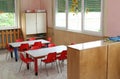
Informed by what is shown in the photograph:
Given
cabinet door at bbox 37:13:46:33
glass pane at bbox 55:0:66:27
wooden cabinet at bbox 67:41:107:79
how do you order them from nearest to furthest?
wooden cabinet at bbox 67:41:107:79 < glass pane at bbox 55:0:66:27 < cabinet door at bbox 37:13:46:33

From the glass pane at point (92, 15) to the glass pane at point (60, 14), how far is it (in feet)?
4.01

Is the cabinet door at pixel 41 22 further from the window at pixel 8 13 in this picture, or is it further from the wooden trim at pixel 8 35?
the window at pixel 8 13

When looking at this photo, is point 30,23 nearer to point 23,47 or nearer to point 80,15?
point 23,47

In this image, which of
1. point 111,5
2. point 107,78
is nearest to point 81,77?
point 107,78

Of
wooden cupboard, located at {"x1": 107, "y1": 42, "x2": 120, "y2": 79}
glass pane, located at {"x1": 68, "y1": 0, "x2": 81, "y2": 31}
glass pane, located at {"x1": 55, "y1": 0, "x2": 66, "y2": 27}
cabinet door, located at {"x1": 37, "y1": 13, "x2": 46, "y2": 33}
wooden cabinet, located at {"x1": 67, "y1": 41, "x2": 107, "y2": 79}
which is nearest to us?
wooden cabinet, located at {"x1": 67, "y1": 41, "x2": 107, "y2": 79}

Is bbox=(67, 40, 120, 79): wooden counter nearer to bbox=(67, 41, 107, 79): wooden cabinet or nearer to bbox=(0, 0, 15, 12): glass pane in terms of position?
bbox=(67, 41, 107, 79): wooden cabinet

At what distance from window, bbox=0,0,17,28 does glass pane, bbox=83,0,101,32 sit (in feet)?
11.0

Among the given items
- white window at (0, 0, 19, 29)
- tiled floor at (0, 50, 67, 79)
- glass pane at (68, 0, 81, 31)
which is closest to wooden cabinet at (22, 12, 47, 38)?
white window at (0, 0, 19, 29)

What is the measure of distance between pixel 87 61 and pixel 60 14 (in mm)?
4293

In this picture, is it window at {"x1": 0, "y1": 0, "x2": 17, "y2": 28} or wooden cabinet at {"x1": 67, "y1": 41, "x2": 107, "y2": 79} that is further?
window at {"x1": 0, "y1": 0, "x2": 17, "y2": 28}

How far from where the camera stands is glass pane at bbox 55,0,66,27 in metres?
7.15

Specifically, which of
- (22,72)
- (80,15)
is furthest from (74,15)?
(22,72)

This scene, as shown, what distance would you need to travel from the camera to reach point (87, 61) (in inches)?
131

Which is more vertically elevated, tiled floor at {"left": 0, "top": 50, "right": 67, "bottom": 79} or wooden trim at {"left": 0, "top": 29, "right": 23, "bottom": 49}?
wooden trim at {"left": 0, "top": 29, "right": 23, "bottom": 49}
